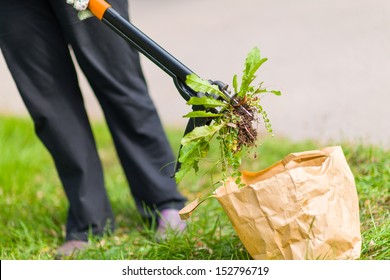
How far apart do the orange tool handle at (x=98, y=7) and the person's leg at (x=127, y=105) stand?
24 cm

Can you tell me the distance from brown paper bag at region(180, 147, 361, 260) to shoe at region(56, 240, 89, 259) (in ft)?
2.46

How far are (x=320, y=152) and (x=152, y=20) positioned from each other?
437 cm

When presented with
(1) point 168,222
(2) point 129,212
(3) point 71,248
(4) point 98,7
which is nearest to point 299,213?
(1) point 168,222

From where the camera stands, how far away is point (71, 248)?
2.58 meters

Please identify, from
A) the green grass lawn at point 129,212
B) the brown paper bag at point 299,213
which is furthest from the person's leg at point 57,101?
the brown paper bag at point 299,213

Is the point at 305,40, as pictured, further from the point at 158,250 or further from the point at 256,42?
the point at 158,250

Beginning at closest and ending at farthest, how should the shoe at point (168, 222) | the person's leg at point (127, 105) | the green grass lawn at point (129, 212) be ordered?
the green grass lawn at point (129, 212) < the person's leg at point (127, 105) < the shoe at point (168, 222)

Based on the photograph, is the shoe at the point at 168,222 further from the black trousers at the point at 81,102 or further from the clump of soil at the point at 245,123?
the clump of soil at the point at 245,123

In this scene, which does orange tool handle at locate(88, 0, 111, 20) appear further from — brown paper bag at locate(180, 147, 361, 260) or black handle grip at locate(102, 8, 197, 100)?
brown paper bag at locate(180, 147, 361, 260)

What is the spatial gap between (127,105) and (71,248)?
0.58 meters

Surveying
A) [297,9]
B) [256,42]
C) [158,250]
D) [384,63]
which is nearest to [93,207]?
[158,250]

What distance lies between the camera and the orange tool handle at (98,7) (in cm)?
210

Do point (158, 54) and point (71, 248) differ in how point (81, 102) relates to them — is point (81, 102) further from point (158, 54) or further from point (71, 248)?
point (158, 54)

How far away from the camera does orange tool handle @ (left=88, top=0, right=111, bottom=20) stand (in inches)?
82.7
